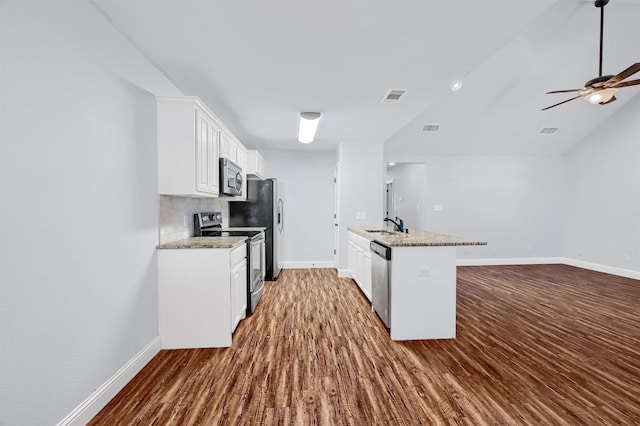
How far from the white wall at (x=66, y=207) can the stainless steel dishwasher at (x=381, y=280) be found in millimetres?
2239

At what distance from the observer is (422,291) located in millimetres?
2711

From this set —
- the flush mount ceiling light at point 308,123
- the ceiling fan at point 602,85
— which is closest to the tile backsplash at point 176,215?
the flush mount ceiling light at point 308,123

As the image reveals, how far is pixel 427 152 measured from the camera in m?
6.11

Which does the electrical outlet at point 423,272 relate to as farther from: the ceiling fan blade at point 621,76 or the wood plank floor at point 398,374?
the ceiling fan blade at point 621,76

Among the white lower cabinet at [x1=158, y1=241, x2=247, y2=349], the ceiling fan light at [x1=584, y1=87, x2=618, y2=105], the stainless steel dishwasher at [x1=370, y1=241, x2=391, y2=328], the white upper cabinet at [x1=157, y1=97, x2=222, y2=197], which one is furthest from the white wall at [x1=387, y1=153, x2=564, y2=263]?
the white lower cabinet at [x1=158, y1=241, x2=247, y2=349]

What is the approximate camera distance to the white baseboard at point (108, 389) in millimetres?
1571

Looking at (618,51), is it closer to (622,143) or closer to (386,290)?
(622,143)

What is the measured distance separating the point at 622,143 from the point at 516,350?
218 inches

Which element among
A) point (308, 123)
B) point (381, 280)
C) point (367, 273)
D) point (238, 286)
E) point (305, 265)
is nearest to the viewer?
point (238, 286)

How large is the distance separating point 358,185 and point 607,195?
16.6 ft

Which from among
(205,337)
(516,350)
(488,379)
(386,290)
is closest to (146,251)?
(205,337)

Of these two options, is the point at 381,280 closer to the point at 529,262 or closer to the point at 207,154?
the point at 207,154

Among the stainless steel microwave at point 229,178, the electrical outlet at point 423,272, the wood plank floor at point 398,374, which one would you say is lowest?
the wood plank floor at point 398,374

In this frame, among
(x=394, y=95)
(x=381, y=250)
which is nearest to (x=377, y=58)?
(x=394, y=95)
